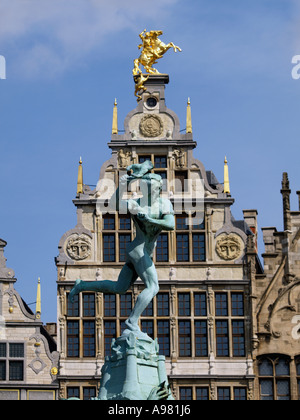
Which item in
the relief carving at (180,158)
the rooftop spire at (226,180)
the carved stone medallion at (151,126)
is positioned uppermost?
the carved stone medallion at (151,126)

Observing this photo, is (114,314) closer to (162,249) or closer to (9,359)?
(162,249)

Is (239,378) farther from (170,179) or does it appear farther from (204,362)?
(170,179)

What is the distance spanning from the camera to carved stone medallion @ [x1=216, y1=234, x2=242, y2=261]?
47.4m

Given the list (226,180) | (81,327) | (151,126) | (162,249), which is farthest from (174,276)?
(151,126)

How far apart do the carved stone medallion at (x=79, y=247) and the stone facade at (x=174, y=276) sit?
4 centimetres

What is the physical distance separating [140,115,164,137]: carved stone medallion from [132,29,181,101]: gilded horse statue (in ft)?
2.77

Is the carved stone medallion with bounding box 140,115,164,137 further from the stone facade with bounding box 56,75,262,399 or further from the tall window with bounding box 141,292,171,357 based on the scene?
the tall window with bounding box 141,292,171,357

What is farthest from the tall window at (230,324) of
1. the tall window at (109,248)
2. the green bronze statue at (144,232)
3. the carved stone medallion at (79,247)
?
the green bronze statue at (144,232)

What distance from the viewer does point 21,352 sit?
46688 mm

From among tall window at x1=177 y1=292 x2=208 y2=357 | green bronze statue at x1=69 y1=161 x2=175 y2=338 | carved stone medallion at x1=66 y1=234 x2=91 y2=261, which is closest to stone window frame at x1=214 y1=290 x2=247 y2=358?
tall window at x1=177 y1=292 x2=208 y2=357

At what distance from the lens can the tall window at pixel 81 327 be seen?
152 feet

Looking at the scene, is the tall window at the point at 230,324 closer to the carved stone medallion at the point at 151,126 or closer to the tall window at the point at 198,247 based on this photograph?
the tall window at the point at 198,247

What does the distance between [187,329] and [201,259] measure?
2599mm

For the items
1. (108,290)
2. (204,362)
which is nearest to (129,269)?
(108,290)
